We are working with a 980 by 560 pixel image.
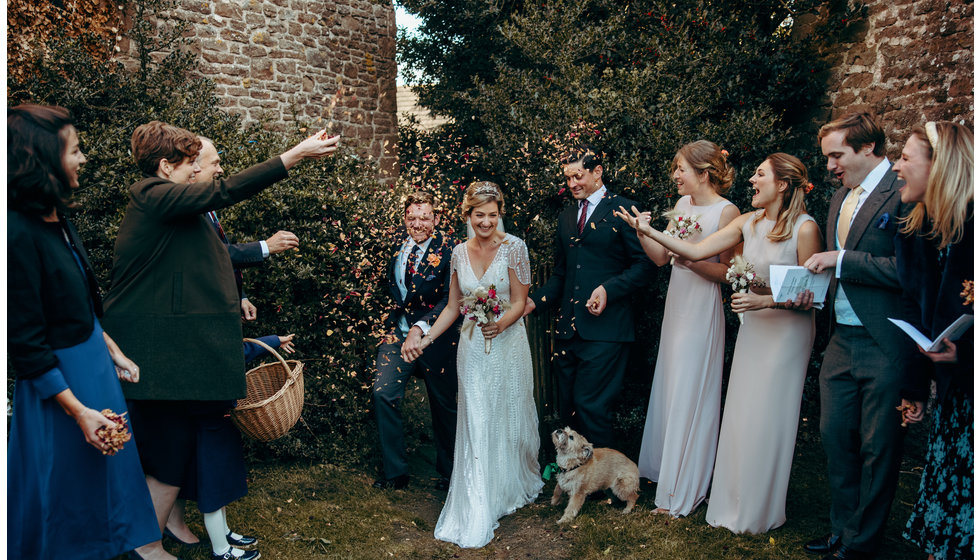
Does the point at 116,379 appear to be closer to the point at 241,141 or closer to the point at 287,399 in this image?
the point at 287,399

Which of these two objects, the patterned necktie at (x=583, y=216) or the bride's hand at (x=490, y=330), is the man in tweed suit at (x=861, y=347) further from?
the bride's hand at (x=490, y=330)

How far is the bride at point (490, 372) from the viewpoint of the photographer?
4547 mm

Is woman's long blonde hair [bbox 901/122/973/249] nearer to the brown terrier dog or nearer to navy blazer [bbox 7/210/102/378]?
the brown terrier dog

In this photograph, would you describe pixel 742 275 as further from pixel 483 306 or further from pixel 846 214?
pixel 483 306

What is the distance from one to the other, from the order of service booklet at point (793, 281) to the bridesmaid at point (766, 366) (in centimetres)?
13

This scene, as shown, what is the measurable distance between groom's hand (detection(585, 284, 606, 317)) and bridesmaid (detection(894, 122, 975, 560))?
77.9 inches

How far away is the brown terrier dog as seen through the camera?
4.56 m

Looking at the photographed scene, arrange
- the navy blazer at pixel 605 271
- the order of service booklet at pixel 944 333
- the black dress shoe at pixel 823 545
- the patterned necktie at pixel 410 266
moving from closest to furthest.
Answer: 1. the order of service booklet at pixel 944 333
2. the black dress shoe at pixel 823 545
3. the navy blazer at pixel 605 271
4. the patterned necktie at pixel 410 266

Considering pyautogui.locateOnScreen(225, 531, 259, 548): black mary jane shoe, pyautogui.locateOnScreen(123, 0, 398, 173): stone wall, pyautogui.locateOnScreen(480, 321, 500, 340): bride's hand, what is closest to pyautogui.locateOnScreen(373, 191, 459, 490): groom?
pyautogui.locateOnScreen(480, 321, 500, 340): bride's hand

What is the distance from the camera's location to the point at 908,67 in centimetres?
612

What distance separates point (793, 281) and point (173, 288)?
3283 millimetres

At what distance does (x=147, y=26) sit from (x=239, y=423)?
6838 millimetres

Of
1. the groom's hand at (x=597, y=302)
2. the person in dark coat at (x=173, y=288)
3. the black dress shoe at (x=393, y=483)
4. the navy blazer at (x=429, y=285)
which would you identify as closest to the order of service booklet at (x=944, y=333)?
the groom's hand at (x=597, y=302)

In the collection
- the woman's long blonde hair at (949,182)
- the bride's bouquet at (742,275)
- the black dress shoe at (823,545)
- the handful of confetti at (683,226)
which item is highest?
the woman's long blonde hair at (949,182)
